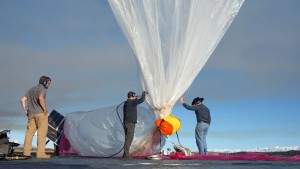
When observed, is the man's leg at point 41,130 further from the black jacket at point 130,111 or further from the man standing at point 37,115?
the black jacket at point 130,111

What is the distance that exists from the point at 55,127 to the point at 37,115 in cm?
372

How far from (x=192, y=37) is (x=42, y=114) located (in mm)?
4665

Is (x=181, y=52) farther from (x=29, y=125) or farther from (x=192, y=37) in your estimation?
(x=29, y=125)

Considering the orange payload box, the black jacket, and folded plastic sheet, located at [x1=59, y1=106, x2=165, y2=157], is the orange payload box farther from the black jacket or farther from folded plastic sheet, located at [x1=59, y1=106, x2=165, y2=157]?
the black jacket

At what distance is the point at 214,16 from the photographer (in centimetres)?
1228

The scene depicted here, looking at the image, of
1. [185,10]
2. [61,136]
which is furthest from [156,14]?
[61,136]

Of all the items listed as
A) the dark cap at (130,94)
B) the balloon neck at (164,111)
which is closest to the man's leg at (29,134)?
the dark cap at (130,94)

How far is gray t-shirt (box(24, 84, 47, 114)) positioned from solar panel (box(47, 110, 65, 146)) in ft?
11.6

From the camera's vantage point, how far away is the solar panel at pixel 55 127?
15.8 meters

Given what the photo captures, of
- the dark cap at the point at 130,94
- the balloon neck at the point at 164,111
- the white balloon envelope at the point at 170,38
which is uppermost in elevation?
the white balloon envelope at the point at 170,38

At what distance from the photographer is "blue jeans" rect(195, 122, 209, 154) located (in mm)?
14601

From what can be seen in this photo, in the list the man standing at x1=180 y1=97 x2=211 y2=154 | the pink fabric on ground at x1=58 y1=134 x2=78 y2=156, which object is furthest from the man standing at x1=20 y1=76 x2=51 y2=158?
the man standing at x1=180 y1=97 x2=211 y2=154

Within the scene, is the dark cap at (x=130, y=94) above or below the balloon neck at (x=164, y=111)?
above

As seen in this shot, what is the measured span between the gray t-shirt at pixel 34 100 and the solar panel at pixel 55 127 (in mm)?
3538
